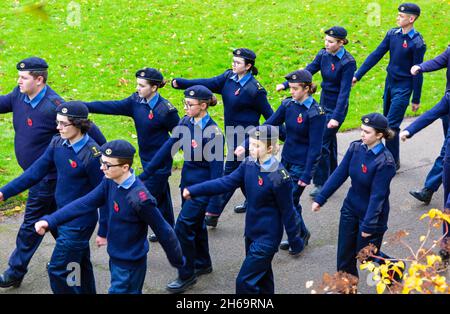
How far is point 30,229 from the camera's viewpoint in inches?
314

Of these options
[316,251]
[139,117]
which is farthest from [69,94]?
[316,251]

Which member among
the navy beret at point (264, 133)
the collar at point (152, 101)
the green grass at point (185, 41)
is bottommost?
the green grass at point (185, 41)

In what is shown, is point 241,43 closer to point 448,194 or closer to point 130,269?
point 448,194

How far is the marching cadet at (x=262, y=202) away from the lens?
709 centimetres

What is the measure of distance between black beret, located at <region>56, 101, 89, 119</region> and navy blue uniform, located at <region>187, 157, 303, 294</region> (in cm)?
124

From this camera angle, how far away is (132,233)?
6715 millimetres

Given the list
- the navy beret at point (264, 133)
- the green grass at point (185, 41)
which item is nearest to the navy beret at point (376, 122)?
the navy beret at point (264, 133)

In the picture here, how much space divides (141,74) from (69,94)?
5.38 metres

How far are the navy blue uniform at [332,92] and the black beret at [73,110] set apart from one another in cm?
375

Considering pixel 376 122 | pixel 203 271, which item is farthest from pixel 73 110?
pixel 376 122

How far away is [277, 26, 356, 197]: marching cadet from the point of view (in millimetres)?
A: 10133

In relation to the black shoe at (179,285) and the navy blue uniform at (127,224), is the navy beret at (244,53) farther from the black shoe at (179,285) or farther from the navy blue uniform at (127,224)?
the navy blue uniform at (127,224)

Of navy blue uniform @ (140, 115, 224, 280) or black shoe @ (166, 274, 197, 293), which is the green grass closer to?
navy blue uniform @ (140, 115, 224, 280)

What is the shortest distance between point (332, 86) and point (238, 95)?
5.28ft
